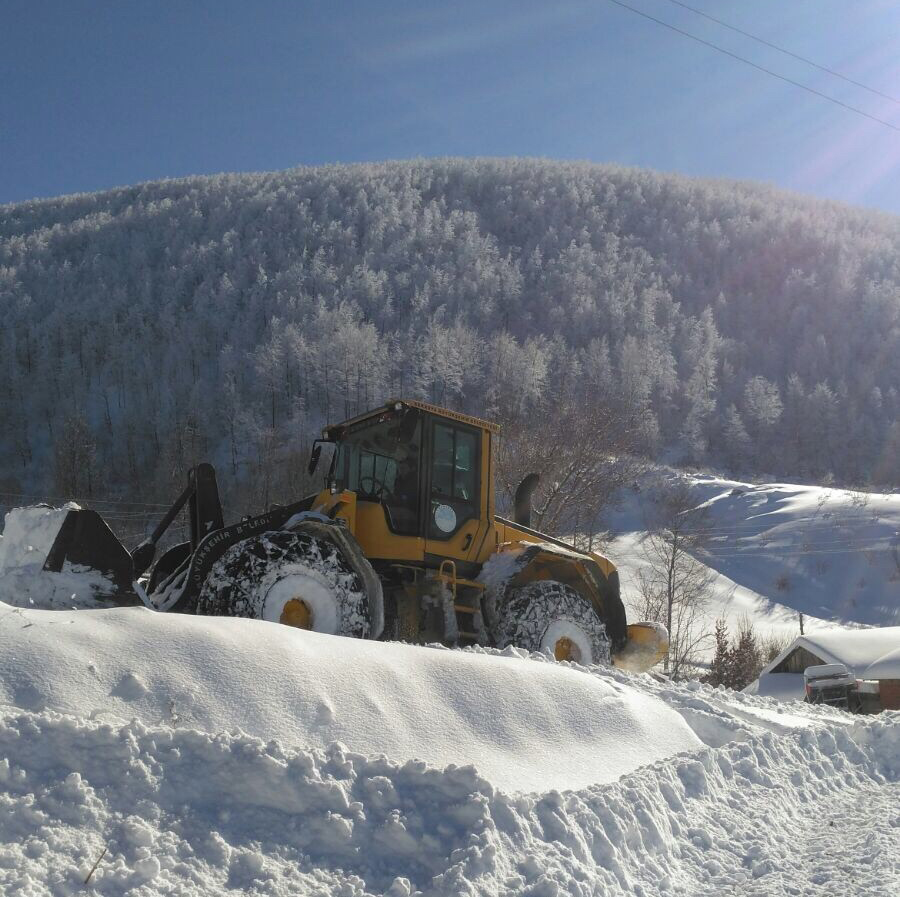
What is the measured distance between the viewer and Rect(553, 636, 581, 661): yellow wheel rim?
911 cm

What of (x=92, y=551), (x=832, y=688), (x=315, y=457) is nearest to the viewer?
(x=92, y=551)

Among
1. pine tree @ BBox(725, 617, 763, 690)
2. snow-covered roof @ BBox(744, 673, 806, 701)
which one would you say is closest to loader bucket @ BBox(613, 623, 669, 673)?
snow-covered roof @ BBox(744, 673, 806, 701)

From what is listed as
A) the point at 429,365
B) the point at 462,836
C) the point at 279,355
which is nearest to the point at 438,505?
the point at 462,836

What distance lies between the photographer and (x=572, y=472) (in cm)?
2666

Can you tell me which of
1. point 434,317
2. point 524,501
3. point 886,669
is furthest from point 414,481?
point 434,317

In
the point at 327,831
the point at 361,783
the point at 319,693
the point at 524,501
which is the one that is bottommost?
the point at 327,831

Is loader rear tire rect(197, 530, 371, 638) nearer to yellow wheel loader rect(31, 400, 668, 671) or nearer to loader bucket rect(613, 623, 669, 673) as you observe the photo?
yellow wheel loader rect(31, 400, 668, 671)

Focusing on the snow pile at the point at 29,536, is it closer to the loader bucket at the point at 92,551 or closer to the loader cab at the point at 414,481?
the loader bucket at the point at 92,551

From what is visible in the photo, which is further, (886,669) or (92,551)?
(886,669)

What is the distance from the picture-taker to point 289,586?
702cm

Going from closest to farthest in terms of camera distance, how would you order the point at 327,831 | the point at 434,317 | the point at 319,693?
the point at 327,831 → the point at 319,693 → the point at 434,317

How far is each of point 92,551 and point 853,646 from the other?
22561 millimetres

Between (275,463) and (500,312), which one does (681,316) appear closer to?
(500,312)

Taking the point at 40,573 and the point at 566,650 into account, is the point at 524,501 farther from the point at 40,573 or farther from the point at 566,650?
the point at 40,573
